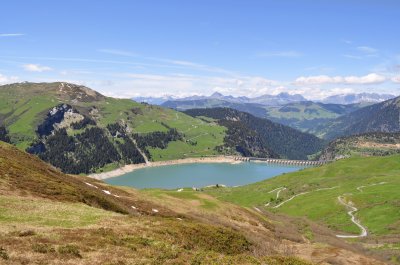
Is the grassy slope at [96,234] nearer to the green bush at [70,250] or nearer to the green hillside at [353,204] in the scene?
the green bush at [70,250]

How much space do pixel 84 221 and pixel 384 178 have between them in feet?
550

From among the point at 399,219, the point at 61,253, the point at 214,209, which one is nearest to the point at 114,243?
the point at 61,253

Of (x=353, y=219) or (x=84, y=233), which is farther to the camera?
(x=353, y=219)

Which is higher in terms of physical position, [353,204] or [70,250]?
[70,250]

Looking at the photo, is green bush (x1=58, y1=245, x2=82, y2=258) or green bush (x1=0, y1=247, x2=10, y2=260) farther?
green bush (x1=58, y1=245, x2=82, y2=258)

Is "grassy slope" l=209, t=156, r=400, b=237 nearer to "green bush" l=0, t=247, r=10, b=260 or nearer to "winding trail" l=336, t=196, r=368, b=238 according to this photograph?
"winding trail" l=336, t=196, r=368, b=238

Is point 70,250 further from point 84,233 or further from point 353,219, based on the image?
point 353,219

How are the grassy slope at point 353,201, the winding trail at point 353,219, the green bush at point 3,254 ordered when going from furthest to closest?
the grassy slope at point 353,201, the winding trail at point 353,219, the green bush at point 3,254

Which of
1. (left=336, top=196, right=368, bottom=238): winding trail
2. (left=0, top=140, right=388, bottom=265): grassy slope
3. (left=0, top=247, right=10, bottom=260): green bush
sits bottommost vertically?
(left=336, top=196, right=368, bottom=238): winding trail

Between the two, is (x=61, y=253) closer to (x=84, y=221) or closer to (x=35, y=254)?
(x=35, y=254)

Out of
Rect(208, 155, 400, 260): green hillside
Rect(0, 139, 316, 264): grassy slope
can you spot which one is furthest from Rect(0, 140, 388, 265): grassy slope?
Rect(208, 155, 400, 260): green hillside

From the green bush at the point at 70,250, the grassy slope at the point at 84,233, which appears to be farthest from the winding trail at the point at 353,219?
the green bush at the point at 70,250

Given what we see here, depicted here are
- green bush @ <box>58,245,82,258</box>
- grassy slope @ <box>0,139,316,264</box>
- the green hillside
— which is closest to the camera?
green bush @ <box>58,245,82,258</box>

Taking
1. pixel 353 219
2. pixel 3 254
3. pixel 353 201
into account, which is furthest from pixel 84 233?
pixel 353 201
